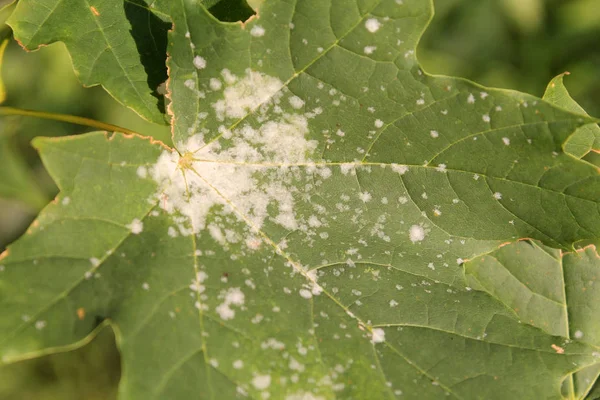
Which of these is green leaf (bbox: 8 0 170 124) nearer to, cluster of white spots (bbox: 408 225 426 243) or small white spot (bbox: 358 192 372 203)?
small white spot (bbox: 358 192 372 203)

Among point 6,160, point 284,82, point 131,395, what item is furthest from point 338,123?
point 6,160

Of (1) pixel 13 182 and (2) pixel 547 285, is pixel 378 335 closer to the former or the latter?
(2) pixel 547 285

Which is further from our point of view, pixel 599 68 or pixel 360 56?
pixel 599 68

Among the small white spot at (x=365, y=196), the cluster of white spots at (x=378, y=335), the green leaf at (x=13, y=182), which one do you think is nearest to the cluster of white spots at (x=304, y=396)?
the cluster of white spots at (x=378, y=335)

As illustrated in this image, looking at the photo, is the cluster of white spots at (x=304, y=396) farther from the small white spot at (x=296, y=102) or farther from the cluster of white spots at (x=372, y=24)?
the cluster of white spots at (x=372, y=24)

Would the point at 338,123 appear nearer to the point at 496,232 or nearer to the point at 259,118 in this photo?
the point at 259,118

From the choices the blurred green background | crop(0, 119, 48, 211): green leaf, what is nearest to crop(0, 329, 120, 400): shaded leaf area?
the blurred green background
